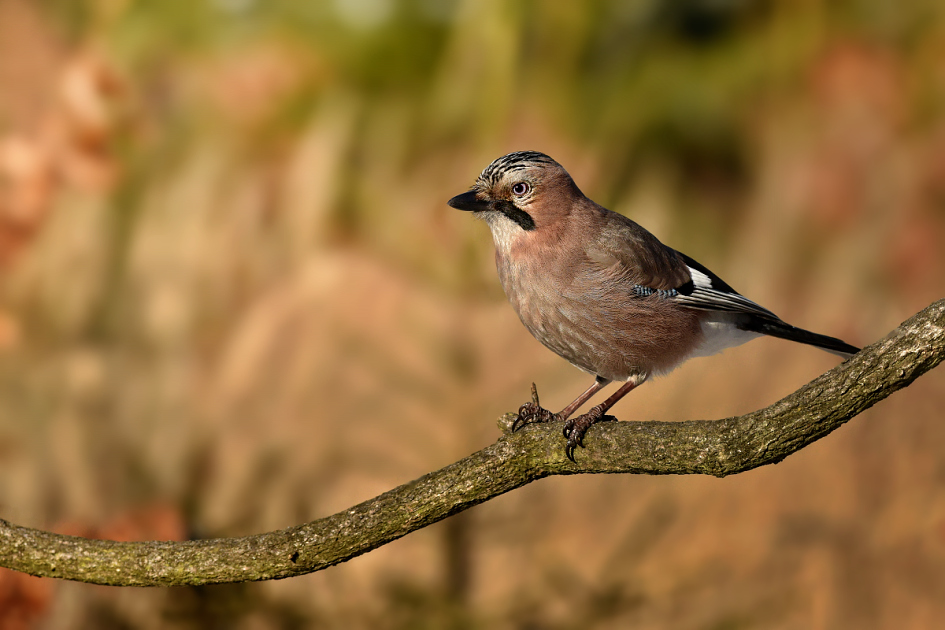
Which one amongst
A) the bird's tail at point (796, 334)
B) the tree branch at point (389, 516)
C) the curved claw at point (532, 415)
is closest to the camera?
the tree branch at point (389, 516)

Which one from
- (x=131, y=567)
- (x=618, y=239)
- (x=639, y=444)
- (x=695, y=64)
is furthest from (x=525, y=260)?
(x=695, y=64)

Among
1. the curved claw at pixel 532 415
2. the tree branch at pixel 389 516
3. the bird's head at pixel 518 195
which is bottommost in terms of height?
the tree branch at pixel 389 516

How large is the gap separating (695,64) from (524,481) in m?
3.77

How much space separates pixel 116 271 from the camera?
5.95 m

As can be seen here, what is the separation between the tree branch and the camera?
2.97 metres

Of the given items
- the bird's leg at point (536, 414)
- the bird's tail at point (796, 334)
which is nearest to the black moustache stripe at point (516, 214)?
the bird's leg at point (536, 414)

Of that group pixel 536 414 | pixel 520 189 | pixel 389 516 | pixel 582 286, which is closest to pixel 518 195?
pixel 520 189

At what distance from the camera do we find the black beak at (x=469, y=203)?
327 cm

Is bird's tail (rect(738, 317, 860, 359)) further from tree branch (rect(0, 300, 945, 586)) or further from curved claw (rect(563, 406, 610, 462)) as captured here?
Answer: curved claw (rect(563, 406, 610, 462))

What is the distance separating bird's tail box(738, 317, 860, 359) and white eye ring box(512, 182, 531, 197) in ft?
3.67

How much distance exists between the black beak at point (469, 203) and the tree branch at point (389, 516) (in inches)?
33.0

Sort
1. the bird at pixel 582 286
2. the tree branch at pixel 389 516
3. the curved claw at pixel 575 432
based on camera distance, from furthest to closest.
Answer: the bird at pixel 582 286
the curved claw at pixel 575 432
the tree branch at pixel 389 516

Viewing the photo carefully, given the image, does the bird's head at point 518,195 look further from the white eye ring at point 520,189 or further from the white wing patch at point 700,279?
the white wing patch at point 700,279

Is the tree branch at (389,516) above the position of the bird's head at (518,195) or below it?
below
